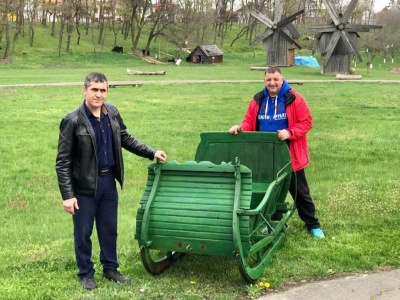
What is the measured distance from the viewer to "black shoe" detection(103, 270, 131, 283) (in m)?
4.73

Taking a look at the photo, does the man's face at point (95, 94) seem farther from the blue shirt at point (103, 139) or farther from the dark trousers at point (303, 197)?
the dark trousers at point (303, 197)

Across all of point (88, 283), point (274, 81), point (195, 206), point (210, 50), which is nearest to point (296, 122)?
point (274, 81)

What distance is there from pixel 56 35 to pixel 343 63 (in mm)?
41853

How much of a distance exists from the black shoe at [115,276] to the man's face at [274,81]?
2448 mm

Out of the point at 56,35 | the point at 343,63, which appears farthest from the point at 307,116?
the point at 56,35

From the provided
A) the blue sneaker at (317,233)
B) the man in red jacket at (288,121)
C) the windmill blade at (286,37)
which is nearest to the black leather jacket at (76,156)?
the man in red jacket at (288,121)

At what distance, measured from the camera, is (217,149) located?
5.75 metres

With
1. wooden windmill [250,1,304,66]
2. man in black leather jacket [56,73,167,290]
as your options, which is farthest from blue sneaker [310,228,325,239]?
wooden windmill [250,1,304,66]

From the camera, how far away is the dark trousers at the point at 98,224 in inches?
178

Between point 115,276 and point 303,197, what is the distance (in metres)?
2.35

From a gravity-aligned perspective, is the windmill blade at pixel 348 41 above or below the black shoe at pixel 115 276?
above

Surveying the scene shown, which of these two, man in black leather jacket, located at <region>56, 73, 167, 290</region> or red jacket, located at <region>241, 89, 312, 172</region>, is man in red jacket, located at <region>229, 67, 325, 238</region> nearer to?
red jacket, located at <region>241, 89, 312, 172</region>

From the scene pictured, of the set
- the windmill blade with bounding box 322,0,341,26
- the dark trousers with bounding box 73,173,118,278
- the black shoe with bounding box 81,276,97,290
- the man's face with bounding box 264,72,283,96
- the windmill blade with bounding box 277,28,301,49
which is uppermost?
the windmill blade with bounding box 322,0,341,26

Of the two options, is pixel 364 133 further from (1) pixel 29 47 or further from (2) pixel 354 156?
(1) pixel 29 47
